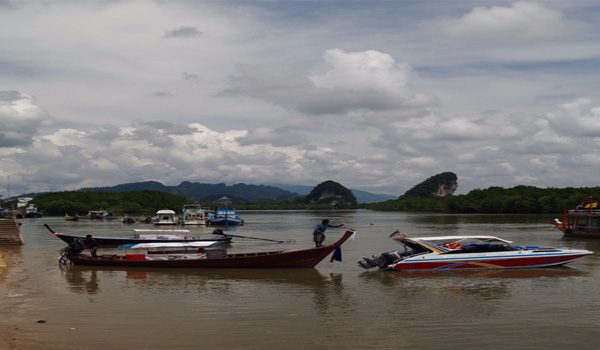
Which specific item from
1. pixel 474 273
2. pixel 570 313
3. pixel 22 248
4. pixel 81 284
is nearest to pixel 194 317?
pixel 81 284

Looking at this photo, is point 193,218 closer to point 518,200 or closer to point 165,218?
point 165,218

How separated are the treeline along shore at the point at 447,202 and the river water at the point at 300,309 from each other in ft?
191

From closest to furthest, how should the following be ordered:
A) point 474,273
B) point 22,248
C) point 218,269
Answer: point 474,273 < point 218,269 < point 22,248

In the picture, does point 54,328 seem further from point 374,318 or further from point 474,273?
point 474,273

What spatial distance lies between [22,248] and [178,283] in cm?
2129

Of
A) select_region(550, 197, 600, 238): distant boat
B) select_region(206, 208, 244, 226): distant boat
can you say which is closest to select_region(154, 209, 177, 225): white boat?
select_region(206, 208, 244, 226): distant boat

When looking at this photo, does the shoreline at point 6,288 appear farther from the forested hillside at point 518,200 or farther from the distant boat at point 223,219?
the forested hillside at point 518,200

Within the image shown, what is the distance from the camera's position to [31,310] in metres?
15.0

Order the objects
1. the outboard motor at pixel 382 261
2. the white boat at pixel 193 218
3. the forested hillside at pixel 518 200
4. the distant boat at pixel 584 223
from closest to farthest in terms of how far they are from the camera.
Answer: the outboard motor at pixel 382 261, the distant boat at pixel 584 223, the white boat at pixel 193 218, the forested hillside at pixel 518 200

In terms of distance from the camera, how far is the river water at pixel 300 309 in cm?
1177

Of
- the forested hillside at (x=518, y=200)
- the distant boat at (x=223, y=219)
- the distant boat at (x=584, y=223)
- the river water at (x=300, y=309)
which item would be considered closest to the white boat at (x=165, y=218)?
the distant boat at (x=223, y=219)

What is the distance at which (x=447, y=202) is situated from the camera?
422 ft

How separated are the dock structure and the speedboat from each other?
94.1 ft

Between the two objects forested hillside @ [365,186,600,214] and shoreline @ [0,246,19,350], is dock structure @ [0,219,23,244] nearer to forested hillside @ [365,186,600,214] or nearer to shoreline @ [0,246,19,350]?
shoreline @ [0,246,19,350]
